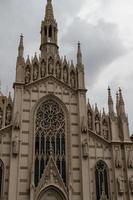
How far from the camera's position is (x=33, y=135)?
1153 inches

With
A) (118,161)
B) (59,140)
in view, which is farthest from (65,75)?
(118,161)

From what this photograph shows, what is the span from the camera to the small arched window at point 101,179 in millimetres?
28406

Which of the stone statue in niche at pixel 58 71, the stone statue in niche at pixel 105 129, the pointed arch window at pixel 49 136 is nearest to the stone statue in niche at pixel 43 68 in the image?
the stone statue in niche at pixel 58 71

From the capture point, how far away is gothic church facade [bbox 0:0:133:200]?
90.2ft

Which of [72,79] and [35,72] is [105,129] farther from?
[35,72]

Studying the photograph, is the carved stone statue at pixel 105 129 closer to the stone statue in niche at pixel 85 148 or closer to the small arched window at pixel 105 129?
the small arched window at pixel 105 129

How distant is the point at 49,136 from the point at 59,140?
1.01 m

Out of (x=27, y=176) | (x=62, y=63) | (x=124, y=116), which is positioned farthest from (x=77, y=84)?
(x=27, y=176)

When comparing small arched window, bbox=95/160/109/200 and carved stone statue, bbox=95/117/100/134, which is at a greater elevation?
carved stone statue, bbox=95/117/100/134

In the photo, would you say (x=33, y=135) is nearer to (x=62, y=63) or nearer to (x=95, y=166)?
(x=95, y=166)

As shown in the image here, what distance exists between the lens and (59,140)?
30.0 metres

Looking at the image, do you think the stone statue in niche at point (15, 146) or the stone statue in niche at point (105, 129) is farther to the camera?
the stone statue in niche at point (105, 129)

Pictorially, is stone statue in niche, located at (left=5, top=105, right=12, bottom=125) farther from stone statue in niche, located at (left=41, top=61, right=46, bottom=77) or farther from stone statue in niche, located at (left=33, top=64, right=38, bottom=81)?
stone statue in niche, located at (left=41, top=61, right=46, bottom=77)

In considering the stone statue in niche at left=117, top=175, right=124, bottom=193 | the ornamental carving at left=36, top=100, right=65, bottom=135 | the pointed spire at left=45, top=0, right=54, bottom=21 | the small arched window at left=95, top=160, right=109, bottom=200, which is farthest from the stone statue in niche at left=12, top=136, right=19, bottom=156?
the pointed spire at left=45, top=0, right=54, bottom=21
